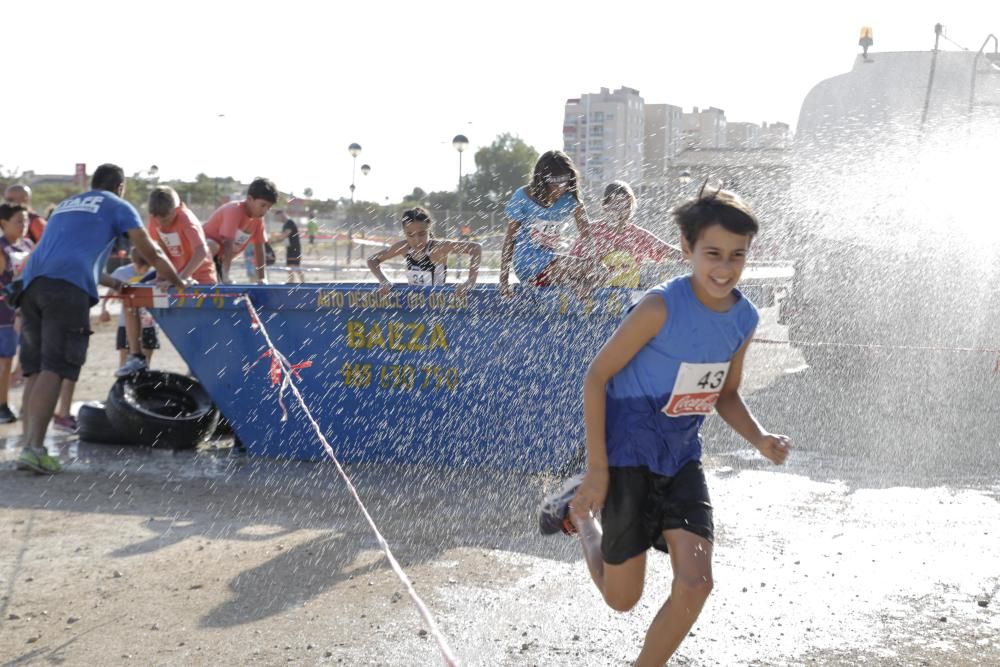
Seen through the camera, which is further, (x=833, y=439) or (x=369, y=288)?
(x=833, y=439)

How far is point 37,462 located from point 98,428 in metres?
1.11

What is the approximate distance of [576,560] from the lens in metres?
4.99


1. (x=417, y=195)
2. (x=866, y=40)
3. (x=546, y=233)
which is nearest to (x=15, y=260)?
(x=546, y=233)

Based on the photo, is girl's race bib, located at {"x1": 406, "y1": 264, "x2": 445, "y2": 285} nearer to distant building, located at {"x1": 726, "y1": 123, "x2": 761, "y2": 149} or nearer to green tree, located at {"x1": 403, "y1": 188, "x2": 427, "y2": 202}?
distant building, located at {"x1": 726, "y1": 123, "x2": 761, "y2": 149}

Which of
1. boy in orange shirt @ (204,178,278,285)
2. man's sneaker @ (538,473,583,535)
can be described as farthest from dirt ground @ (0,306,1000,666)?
boy in orange shirt @ (204,178,278,285)

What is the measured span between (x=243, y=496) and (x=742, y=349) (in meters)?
3.57

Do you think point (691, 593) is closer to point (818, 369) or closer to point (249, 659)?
point (249, 659)

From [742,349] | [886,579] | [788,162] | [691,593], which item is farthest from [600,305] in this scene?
[788,162]

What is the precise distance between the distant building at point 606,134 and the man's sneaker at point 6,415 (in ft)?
28.0

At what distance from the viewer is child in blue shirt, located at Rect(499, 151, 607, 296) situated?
6461mm

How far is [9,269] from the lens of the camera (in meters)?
9.12

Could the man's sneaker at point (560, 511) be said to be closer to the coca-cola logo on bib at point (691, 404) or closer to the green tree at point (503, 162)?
the coca-cola logo on bib at point (691, 404)

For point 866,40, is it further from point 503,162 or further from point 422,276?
point 503,162

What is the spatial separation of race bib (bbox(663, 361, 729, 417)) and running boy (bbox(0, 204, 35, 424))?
670 cm
